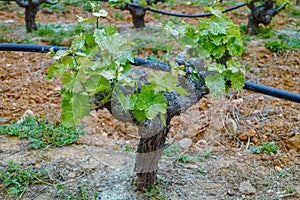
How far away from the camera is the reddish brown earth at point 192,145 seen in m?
2.10

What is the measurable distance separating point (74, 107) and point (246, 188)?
1.16 metres

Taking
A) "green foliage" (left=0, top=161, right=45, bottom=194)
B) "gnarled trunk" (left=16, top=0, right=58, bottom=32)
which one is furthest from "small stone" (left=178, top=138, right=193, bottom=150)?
"gnarled trunk" (left=16, top=0, right=58, bottom=32)

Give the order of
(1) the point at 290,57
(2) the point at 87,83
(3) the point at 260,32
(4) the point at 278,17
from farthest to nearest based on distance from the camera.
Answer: (4) the point at 278,17, (3) the point at 260,32, (1) the point at 290,57, (2) the point at 87,83

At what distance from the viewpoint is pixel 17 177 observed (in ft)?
6.84

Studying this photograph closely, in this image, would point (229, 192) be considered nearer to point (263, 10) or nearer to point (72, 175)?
point (72, 175)

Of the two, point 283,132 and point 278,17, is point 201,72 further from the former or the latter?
point 278,17

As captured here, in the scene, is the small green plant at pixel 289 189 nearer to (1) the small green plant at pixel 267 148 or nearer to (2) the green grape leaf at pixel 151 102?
(1) the small green plant at pixel 267 148

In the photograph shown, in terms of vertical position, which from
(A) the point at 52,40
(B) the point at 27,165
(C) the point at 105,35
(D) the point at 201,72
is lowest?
(B) the point at 27,165

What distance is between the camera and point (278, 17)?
213 inches

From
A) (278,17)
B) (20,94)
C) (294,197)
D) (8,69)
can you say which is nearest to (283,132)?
(294,197)

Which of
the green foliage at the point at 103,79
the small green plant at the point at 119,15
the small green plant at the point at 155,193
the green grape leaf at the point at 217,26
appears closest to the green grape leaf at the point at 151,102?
the green foliage at the point at 103,79

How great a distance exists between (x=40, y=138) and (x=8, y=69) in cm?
133

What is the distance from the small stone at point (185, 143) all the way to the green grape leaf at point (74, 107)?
3.84ft

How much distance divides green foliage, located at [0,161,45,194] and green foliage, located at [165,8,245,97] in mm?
1102
